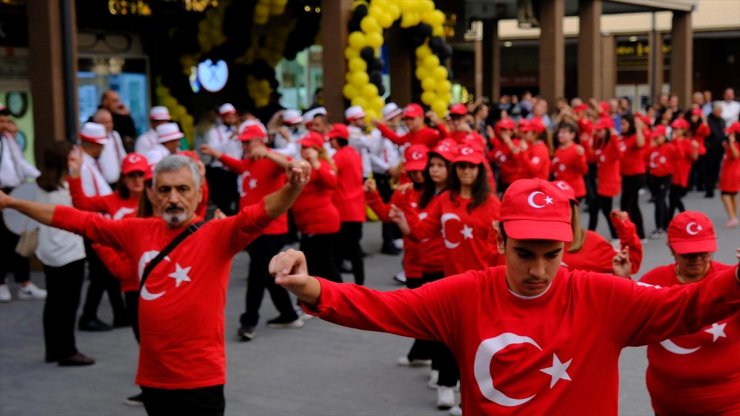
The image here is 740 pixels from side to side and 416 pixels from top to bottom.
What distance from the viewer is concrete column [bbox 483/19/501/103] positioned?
30.3 metres

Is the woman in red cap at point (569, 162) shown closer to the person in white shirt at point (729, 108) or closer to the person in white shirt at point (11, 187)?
the person in white shirt at point (11, 187)

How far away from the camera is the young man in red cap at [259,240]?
30.6 ft

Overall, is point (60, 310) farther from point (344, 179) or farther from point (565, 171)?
point (565, 171)

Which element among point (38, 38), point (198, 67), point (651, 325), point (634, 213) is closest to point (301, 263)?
point (651, 325)

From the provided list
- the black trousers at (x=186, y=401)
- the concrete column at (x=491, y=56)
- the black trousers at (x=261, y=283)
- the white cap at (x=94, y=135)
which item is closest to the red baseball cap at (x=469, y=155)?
the black trousers at (x=186, y=401)

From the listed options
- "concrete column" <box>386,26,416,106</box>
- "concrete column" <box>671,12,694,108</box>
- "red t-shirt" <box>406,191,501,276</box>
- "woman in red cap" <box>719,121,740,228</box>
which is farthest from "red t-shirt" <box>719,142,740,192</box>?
"concrete column" <box>671,12,694,108</box>

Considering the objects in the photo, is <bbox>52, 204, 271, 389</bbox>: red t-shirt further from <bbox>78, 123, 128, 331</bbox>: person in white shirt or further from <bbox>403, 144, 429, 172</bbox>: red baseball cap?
<bbox>78, 123, 128, 331</bbox>: person in white shirt

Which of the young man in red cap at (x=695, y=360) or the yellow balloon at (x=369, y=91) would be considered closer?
the young man in red cap at (x=695, y=360)

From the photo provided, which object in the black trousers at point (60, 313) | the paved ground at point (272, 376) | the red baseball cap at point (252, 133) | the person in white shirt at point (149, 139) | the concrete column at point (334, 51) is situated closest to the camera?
the paved ground at point (272, 376)

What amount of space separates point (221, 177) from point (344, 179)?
169 inches

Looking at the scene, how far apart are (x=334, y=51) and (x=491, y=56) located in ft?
48.7

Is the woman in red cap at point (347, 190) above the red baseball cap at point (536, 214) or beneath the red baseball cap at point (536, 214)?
beneath

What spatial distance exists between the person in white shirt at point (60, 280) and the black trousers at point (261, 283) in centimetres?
152

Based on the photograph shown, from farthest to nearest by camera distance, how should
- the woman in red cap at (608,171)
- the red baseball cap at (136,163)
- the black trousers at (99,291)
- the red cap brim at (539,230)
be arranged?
the woman in red cap at (608,171), the black trousers at (99,291), the red baseball cap at (136,163), the red cap brim at (539,230)
